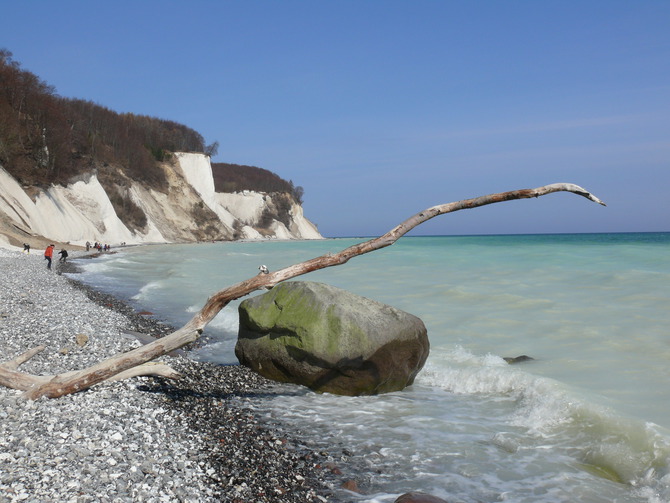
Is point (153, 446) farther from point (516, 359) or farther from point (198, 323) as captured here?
point (516, 359)

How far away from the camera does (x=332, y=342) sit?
6727mm

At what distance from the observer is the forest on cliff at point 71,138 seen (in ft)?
140

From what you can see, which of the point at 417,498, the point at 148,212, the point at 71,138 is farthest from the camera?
the point at 148,212

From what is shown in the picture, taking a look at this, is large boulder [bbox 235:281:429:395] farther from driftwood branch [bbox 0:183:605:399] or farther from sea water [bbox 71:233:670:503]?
driftwood branch [bbox 0:183:605:399]

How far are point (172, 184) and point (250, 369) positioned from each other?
259 ft

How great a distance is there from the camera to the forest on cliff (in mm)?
42562

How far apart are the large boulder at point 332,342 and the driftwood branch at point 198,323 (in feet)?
4.32

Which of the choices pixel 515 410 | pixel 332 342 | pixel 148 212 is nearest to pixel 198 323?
pixel 332 342

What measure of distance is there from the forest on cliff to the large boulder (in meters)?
41.3

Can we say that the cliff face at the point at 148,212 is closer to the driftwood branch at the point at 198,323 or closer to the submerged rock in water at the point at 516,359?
the driftwood branch at the point at 198,323

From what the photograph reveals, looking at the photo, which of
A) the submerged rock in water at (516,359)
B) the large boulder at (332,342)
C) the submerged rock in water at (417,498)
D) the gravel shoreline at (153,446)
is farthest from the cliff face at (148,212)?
the submerged rock in water at (417,498)

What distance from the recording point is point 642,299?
14.5m

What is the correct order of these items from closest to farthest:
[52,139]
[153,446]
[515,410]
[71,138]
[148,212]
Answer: [153,446]
[515,410]
[52,139]
[71,138]
[148,212]

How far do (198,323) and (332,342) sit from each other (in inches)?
71.9
